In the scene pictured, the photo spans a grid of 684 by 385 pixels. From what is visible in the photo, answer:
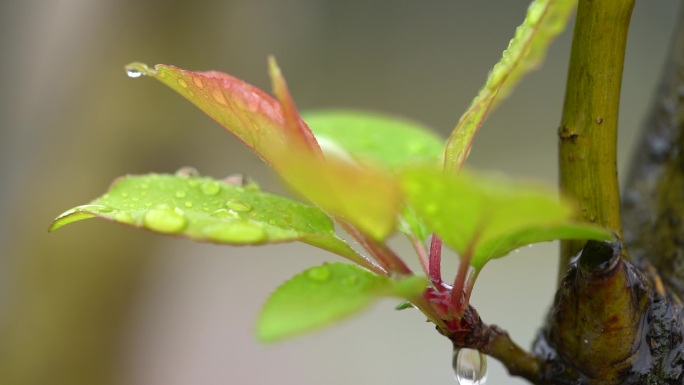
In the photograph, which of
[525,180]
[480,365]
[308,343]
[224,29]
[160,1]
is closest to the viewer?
[525,180]

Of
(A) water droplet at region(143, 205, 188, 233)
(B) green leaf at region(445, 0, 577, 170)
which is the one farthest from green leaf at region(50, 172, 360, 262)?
(B) green leaf at region(445, 0, 577, 170)

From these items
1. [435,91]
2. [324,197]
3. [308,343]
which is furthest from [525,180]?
[435,91]

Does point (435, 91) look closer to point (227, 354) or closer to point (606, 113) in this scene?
point (227, 354)

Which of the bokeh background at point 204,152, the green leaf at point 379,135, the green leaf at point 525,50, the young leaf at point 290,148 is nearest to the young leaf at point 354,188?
the young leaf at point 290,148

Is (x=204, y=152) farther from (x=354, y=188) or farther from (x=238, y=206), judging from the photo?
(x=354, y=188)

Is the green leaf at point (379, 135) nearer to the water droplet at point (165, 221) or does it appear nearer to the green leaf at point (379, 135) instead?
the green leaf at point (379, 135)

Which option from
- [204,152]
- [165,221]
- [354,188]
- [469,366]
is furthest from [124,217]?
[204,152]

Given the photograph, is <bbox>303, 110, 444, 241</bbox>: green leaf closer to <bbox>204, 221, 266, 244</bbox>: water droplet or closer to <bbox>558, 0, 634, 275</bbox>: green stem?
<bbox>558, 0, 634, 275</bbox>: green stem
